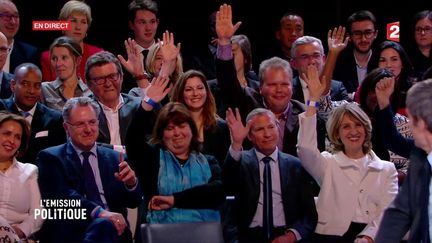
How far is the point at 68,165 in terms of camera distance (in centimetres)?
442

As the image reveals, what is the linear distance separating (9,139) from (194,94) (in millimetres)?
1083

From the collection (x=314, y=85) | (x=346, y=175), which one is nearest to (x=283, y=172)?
(x=346, y=175)

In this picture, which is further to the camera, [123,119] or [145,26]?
[145,26]

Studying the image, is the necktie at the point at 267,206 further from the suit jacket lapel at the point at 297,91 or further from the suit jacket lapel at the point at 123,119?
the suit jacket lapel at the point at 297,91

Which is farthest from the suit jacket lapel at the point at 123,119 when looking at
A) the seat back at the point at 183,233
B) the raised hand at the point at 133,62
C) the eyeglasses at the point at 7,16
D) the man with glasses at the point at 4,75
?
the eyeglasses at the point at 7,16

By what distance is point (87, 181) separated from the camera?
445cm

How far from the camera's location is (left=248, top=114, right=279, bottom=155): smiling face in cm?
453

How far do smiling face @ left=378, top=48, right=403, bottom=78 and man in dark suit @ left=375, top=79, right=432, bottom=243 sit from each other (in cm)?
252

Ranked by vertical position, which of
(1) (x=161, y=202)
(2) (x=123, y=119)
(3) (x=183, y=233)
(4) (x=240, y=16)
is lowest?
(3) (x=183, y=233)

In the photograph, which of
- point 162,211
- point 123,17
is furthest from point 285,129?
point 123,17

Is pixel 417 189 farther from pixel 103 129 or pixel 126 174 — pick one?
pixel 103 129

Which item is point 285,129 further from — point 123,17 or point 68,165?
point 123,17

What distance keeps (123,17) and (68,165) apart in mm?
2404

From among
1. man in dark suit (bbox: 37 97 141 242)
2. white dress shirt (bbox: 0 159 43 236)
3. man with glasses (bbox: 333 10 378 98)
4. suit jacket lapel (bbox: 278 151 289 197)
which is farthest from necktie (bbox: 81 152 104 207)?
man with glasses (bbox: 333 10 378 98)
